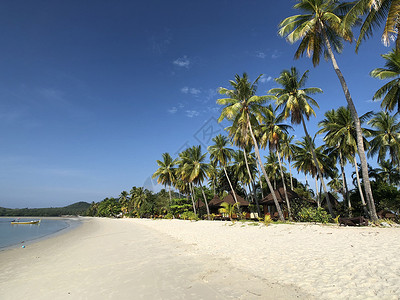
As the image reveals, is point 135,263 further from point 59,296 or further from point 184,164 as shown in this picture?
point 184,164

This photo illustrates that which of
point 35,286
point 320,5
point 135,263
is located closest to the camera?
point 35,286

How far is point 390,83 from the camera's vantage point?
44.6 ft

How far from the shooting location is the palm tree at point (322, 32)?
1121 centimetres

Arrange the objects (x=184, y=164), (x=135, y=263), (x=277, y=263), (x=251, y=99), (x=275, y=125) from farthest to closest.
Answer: (x=184, y=164), (x=275, y=125), (x=251, y=99), (x=135, y=263), (x=277, y=263)

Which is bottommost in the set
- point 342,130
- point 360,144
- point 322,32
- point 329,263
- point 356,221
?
point 329,263

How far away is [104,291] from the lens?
4160mm

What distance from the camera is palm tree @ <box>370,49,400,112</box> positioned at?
13447 mm

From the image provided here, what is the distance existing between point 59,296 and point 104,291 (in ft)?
2.75

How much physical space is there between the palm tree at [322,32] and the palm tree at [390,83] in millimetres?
3157

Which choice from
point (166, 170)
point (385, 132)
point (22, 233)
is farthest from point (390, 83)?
point (22, 233)

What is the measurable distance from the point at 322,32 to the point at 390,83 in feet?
19.6

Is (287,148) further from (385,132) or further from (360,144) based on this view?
(360,144)

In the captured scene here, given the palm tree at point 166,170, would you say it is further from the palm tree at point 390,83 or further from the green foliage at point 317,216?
the palm tree at point 390,83

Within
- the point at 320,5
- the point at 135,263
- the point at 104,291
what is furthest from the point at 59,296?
the point at 320,5
